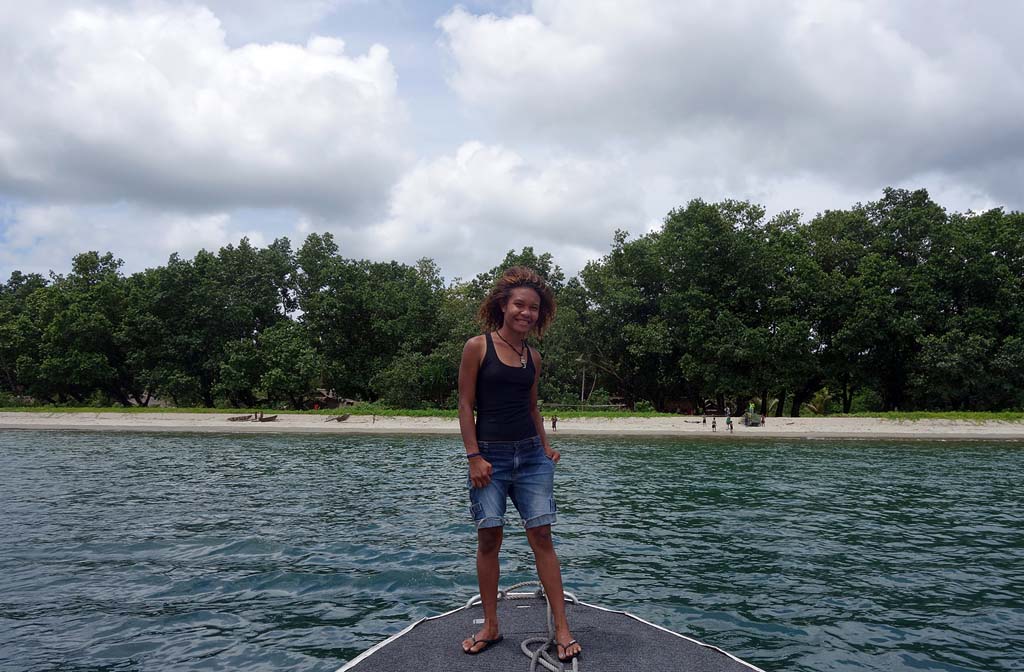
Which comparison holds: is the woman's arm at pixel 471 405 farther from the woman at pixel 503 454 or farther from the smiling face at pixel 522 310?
the smiling face at pixel 522 310

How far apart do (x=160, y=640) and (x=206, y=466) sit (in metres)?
16.1

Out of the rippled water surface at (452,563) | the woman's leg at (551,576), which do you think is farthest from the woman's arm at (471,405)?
the rippled water surface at (452,563)

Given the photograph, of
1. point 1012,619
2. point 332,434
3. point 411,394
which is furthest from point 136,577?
point 411,394

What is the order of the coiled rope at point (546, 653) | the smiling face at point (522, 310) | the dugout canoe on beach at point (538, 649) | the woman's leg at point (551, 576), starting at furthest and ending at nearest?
the smiling face at point (522, 310), the woman's leg at point (551, 576), the dugout canoe on beach at point (538, 649), the coiled rope at point (546, 653)

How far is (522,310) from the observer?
14.9ft

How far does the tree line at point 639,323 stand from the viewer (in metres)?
44.4

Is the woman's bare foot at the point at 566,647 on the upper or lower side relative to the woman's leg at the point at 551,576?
lower

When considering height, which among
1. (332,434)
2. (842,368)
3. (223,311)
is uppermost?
(223,311)

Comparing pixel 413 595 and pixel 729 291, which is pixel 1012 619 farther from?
pixel 729 291

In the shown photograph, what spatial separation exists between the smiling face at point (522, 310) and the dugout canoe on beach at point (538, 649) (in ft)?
6.30

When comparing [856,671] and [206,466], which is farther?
[206,466]

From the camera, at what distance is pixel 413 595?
737 cm

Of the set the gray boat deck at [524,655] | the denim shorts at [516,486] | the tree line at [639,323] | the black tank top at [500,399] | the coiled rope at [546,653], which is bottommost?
the gray boat deck at [524,655]

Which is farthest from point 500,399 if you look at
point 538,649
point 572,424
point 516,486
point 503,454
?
point 572,424
